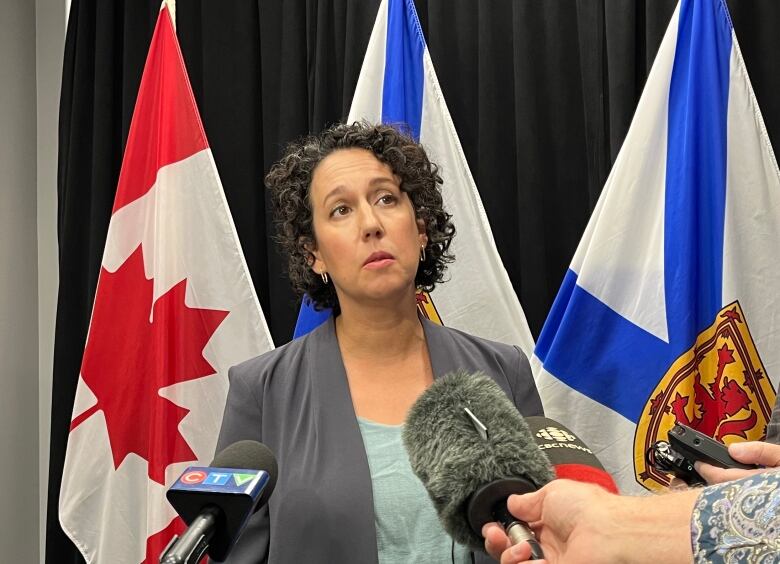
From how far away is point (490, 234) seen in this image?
2.50 meters

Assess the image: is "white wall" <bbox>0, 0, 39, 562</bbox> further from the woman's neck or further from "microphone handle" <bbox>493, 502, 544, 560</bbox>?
"microphone handle" <bbox>493, 502, 544, 560</bbox>

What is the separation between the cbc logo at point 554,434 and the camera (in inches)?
54.1

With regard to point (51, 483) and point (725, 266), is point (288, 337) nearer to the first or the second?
point (51, 483)

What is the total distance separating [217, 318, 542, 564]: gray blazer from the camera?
156 centimetres

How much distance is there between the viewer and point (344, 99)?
108 inches

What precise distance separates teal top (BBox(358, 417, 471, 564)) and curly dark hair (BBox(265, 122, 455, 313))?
0.46 meters

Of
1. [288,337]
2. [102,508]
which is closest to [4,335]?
[102,508]

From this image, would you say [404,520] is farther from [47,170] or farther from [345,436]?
[47,170]

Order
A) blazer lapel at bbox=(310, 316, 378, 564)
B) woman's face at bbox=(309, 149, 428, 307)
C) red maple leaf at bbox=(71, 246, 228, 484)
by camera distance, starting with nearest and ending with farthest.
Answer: blazer lapel at bbox=(310, 316, 378, 564)
woman's face at bbox=(309, 149, 428, 307)
red maple leaf at bbox=(71, 246, 228, 484)

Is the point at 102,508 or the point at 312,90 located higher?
the point at 312,90

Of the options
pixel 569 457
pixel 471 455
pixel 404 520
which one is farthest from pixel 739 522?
pixel 404 520

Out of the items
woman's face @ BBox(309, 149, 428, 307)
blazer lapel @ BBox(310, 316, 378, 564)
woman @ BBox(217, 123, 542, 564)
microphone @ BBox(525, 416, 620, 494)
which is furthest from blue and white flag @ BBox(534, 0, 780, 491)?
microphone @ BBox(525, 416, 620, 494)

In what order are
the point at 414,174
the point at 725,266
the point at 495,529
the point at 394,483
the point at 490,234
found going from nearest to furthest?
1. the point at 495,529
2. the point at 394,483
3. the point at 414,174
4. the point at 725,266
5. the point at 490,234

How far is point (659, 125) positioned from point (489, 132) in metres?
0.53
